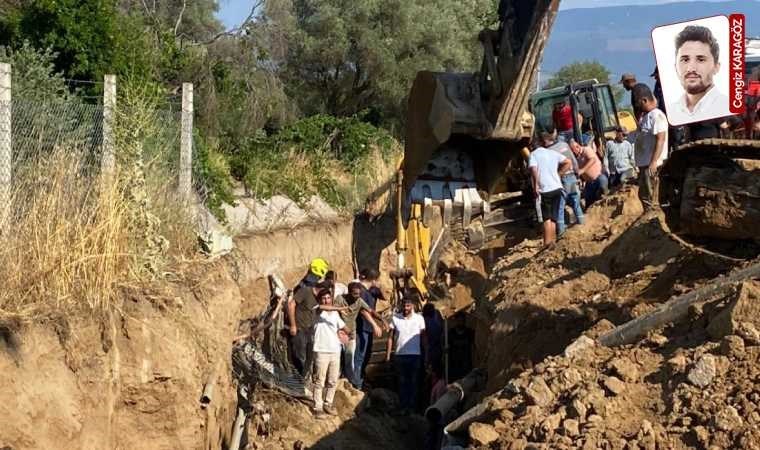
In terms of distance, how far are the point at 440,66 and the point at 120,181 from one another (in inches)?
941

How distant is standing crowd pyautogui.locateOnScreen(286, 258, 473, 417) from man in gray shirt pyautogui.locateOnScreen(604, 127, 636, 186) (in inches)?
111

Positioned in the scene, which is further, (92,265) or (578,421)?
(92,265)

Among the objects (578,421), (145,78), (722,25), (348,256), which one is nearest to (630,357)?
(578,421)

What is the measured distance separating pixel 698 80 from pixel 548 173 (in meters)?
4.41

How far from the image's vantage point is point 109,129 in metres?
11.7

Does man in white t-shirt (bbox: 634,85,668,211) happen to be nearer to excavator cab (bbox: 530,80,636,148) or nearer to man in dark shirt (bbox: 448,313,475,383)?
man in dark shirt (bbox: 448,313,475,383)

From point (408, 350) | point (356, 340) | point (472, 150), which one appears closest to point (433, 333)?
point (408, 350)

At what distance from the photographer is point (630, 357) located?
7586 mm

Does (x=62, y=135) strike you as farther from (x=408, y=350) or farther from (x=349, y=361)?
(x=408, y=350)

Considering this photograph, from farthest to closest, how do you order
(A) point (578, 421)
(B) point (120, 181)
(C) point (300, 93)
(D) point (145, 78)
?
(C) point (300, 93)
(D) point (145, 78)
(B) point (120, 181)
(A) point (578, 421)

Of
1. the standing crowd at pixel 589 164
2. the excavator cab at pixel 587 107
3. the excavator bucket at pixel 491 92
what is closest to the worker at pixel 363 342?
the excavator bucket at pixel 491 92

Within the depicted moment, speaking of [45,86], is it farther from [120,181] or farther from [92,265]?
[92,265]

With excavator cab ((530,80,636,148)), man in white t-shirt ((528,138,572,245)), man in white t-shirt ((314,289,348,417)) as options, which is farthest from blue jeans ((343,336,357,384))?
excavator cab ((530,80,636,148))

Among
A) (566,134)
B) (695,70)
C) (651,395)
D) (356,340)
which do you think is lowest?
(356,340)
